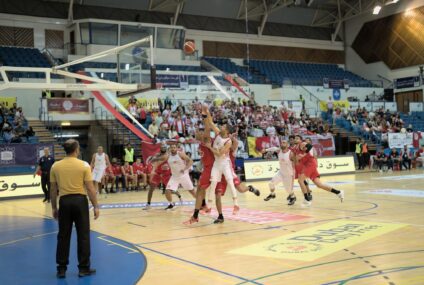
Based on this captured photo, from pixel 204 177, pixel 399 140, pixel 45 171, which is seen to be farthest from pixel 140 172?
pixel 399 140

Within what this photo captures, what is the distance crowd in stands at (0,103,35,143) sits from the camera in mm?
22547

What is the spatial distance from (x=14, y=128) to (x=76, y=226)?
18755 millimetres

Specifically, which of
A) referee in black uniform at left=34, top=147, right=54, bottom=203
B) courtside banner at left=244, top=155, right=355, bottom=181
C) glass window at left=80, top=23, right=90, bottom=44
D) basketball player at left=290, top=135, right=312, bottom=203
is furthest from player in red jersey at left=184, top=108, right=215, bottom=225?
glass window at left=80, top=23, right=90, bottom=44

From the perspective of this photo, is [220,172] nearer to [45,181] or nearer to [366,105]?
[45,181]

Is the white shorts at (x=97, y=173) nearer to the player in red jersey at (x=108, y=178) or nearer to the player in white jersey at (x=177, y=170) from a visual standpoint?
the player in red jersey at (x=108, y=178)

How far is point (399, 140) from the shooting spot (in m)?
31.7

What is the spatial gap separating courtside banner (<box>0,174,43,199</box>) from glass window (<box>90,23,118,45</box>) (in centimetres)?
1671

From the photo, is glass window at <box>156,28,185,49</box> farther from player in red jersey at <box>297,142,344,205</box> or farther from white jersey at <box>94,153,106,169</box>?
player in red jersey at <box>297,142,344,205</box>

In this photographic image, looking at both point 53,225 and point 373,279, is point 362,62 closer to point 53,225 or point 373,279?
point 53,225

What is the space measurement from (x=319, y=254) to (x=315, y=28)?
141ft

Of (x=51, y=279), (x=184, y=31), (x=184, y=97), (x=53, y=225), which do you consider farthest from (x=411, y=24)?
(x=51, y=279)

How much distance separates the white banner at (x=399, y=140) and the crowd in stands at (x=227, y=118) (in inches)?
169

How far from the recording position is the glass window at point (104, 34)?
113 ft

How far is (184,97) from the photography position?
31125mm
